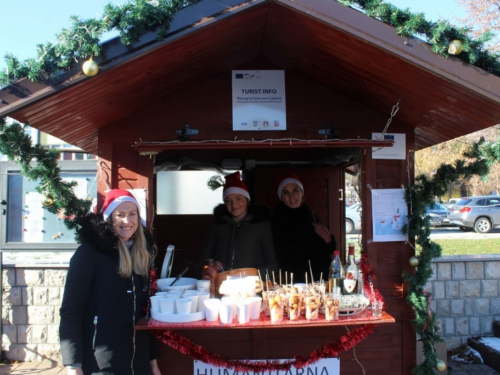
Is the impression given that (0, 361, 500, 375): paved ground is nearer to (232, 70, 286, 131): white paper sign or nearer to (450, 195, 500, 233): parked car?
(232, 70, 286, 131): white paper sign

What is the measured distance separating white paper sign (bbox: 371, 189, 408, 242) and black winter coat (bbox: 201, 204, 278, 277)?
2.87 feet

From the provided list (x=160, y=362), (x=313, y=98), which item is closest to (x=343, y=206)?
(x=313, y=98)

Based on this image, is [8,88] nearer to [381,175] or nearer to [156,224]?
[381,175]

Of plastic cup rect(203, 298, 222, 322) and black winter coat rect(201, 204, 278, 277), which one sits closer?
plastic cup rect(203, 298, 222, 322)

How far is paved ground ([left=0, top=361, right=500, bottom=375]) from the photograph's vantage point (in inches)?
217

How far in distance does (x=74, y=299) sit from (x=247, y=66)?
7.15 feet

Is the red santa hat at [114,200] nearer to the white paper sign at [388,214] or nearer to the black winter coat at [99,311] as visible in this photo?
the black winter coat at [99,311]

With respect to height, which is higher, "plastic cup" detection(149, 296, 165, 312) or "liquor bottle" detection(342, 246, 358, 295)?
"liquor bottle" detection(342, 246, 358, 295)

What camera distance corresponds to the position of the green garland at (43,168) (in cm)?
304

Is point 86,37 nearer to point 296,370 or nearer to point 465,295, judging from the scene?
point 296,370

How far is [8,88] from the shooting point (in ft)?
9.09

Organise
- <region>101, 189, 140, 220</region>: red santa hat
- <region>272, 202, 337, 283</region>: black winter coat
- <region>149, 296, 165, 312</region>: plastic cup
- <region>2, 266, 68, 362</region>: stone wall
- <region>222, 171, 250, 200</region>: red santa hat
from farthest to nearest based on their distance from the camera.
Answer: <region>2, 266, 68, 362</region>: stone wall < <region>272, 202, 337, 283</region>: black winter coat < <region>222, 171, 250, 200</region>: red santa hat < <region>149, 296, 165, 312</region>: plastic cup < <region>101, 189, 140, 220</region>: red santa hat

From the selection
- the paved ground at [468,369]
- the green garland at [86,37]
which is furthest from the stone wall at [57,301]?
the green garland at [86,37]

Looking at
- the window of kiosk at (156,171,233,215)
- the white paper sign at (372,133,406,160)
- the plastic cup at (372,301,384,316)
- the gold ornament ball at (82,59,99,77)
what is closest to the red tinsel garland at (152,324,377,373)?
the plastic cup at (372,301,384,316)
